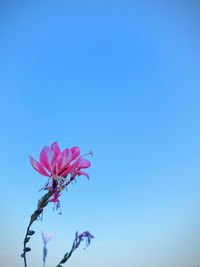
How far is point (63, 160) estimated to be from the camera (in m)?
1.95

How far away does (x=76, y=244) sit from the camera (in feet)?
6.59

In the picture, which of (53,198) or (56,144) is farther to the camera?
(56,144)

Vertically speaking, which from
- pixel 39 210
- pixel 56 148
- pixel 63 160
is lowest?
pixel 39 210

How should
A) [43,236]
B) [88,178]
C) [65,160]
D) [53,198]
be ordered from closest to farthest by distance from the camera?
[53,198] → [65,160] → [88,178] → [43,236]

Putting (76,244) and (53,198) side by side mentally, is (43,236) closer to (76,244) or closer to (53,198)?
(76,244)

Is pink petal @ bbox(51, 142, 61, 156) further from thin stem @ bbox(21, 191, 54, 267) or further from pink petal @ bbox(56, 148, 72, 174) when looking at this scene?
thin stem @ bbox(21, 191, 54, 267)

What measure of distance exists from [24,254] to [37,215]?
0.24 metres

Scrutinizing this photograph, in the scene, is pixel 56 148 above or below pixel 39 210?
above

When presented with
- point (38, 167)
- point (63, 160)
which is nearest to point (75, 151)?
point (63, 160)

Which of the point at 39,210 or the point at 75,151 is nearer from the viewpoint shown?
the point at 39,210

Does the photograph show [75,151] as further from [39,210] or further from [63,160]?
[39,210]

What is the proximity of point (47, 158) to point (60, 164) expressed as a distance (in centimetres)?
11

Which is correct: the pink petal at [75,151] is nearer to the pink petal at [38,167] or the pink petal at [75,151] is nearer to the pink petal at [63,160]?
the pink petal at [63,160]

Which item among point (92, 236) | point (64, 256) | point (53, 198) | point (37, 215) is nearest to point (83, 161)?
point (53, 198)
